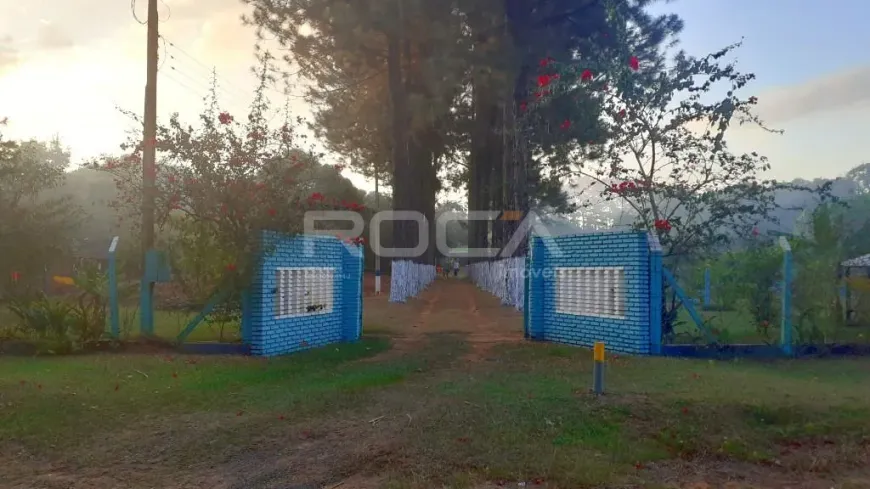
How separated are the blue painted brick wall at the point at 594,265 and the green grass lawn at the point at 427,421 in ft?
3.72

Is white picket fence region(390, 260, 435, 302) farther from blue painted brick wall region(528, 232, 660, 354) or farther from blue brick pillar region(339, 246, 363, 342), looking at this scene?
blue painted brick wall region(528, 232, 660, 354)

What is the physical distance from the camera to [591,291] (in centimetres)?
1148

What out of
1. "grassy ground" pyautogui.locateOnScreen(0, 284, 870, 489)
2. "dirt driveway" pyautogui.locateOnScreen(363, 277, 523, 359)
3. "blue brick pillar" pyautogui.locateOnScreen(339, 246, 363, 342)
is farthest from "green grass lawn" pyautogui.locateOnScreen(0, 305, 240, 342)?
"dirt driveway" pyautogui.locateOnScreen(363, 277, 523, 359)

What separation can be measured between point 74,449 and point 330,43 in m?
18.8

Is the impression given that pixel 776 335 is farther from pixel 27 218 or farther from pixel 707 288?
pixel 27 218

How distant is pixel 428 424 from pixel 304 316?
5603mm

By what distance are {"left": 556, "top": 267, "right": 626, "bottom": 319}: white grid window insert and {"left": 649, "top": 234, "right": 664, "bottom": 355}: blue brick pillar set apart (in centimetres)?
46

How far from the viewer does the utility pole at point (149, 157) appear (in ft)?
37.0

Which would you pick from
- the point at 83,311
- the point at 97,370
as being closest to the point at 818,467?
the point at 97,370

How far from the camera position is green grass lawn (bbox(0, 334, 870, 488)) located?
17.6ft

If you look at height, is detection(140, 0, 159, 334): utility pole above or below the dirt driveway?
above

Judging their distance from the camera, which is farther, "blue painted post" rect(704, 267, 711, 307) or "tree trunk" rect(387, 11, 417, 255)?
"tree trunk" rect(387, 11, 417, 255)

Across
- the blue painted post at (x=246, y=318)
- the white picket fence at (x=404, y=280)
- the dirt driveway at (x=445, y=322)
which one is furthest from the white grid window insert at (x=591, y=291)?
the white picket fence at (x=404, y=280)

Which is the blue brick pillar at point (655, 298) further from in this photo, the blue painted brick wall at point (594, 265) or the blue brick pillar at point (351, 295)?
the blue brick pillar at point (351, 295)
